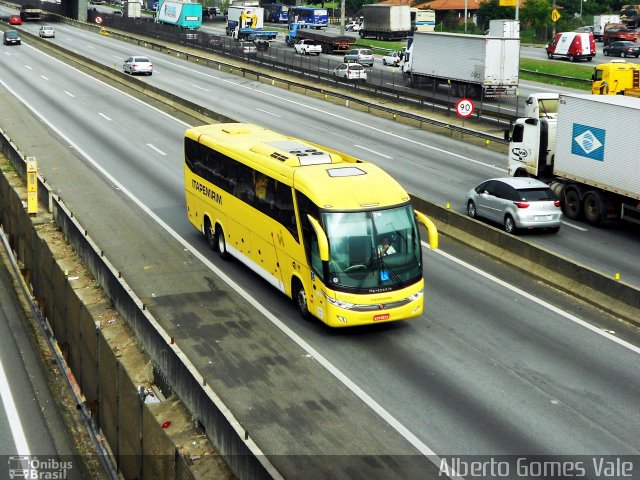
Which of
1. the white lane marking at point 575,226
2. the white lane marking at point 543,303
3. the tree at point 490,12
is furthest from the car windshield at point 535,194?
the tree at point 490,12

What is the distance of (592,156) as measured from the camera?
31609 millimetres

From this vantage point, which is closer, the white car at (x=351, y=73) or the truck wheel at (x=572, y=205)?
the truck wheel at (x=572, y=205)

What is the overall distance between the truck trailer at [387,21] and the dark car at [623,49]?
26246 mm

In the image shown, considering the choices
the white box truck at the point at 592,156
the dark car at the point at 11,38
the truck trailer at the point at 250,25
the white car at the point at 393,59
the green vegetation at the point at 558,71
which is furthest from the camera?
the truck trailer at the point at 250,25

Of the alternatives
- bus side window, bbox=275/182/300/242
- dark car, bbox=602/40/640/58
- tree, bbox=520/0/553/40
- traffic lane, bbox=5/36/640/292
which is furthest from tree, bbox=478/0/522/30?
bus side window, bbox=275/182/300/242

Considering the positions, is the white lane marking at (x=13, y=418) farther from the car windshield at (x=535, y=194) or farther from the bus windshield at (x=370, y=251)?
the car windshield at (x=535, y=194)

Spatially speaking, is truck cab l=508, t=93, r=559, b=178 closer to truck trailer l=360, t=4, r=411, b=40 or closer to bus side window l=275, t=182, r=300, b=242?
bus side window l=275, t=182, r=300, b=242

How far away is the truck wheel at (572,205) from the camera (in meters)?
32.6

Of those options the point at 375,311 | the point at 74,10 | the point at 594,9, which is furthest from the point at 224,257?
the point at 594,9

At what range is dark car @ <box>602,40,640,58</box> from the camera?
86.3 meters

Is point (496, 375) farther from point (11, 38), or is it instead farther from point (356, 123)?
point (11, 38)

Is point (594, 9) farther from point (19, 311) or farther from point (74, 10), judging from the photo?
point (19, 311)

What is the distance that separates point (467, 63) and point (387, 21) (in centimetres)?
4705

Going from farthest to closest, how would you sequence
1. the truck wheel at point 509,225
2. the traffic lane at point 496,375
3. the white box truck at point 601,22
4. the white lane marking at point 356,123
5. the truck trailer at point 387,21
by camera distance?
the truck trailer at point 387,21 < the white box truck at point 601,22 < the white lane marking at point 356,123 < the truck wheel at point 509,225 < the traffic lane at point 496,375
